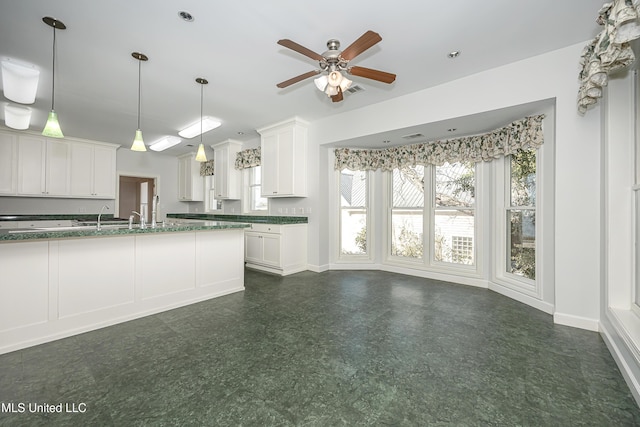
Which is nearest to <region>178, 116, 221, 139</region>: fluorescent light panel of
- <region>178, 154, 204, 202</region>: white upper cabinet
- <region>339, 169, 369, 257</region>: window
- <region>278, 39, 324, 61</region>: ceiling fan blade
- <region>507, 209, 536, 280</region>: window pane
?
<region>178, 154, 204, 202</region>: white upper cabinet

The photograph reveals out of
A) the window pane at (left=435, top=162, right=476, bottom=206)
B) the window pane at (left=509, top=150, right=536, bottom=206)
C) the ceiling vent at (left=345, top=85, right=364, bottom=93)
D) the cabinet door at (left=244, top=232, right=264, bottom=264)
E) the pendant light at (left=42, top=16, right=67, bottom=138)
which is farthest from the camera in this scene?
the cabinet door at (left=244, top=232, right=264, bottom=264)

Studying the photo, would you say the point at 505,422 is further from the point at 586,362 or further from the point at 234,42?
the point at 234,42

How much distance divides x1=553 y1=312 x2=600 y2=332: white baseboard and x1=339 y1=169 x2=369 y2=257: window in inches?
107

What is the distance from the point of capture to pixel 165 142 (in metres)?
5.74

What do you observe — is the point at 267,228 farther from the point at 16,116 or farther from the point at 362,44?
the point at 16,116

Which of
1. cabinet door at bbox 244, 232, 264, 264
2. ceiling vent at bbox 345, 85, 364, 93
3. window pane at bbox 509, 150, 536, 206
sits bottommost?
cabinet door at bbox 244, 232, 264, 264

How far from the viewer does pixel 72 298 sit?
2.30m

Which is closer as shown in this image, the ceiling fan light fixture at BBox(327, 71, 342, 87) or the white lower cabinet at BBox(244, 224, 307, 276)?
the ceiling fan light fixture at BBox(327, 71, 342, 87)

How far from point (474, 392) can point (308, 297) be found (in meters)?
1.99

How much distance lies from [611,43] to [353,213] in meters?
3.61

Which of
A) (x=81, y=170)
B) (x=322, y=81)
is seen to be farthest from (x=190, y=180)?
(x=322, y=81)

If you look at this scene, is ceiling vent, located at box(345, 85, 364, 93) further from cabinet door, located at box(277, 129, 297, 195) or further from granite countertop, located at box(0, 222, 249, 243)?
granite countertop, located at box(0, 222, 249, 243)

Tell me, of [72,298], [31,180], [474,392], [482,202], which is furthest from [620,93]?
[31,180]

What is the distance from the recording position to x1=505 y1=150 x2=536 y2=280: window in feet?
10.4
